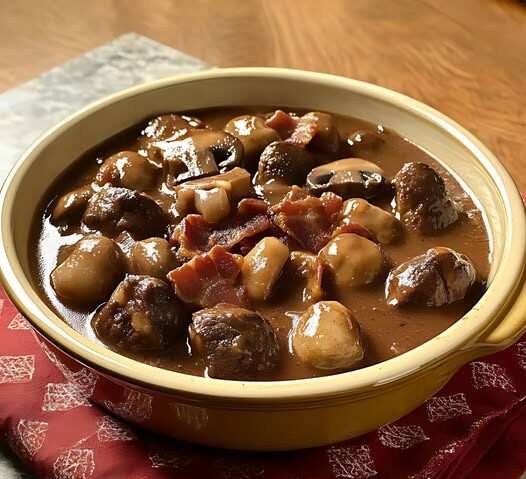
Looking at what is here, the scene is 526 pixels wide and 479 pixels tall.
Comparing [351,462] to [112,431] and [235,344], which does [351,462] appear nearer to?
[235,344]

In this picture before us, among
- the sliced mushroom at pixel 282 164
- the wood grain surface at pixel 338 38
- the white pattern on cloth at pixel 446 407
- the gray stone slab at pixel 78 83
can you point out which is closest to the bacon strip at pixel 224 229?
the sliced mushroom at pixel 282 164

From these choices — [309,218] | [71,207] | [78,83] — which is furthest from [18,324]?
[78,83]

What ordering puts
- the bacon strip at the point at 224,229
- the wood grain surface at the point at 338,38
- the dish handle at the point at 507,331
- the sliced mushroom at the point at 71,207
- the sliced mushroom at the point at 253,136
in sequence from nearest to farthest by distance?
the dish handle at the point at 507,331 → the bacon strip at the point at 224,229 → the sliced mushroom at the point at 71,207 → the sliced mushroom at the point at 253,136 → the wood grain surface at the point at 338,38

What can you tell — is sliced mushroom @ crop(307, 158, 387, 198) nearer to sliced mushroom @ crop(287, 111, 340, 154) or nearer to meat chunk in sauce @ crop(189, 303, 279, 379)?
sliced mushroom @ crop(287, 111, 340, 154)

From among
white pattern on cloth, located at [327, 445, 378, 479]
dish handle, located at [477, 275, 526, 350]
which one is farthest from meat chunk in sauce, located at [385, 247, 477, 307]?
white pattern on cloth, located at [327, 445, 378, 479]

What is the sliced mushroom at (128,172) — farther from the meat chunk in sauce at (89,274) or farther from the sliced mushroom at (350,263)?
the sliced mushroom at (350,263)

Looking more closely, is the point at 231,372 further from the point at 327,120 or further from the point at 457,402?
the point at 327,120

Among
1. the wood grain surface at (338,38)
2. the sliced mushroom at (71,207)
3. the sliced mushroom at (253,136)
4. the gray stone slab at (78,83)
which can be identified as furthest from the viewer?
the wood grain surface at (338,38)
